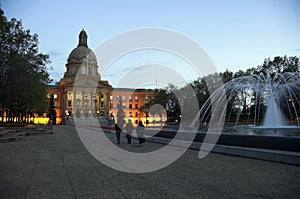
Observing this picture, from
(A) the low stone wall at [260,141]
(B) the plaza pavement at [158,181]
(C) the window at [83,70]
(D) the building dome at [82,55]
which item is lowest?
(B) the plaza pavement at [158,181]

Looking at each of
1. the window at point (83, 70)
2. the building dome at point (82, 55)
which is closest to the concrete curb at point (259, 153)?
the window at point (83, 70)

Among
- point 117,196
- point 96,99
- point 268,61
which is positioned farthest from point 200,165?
point 96,99

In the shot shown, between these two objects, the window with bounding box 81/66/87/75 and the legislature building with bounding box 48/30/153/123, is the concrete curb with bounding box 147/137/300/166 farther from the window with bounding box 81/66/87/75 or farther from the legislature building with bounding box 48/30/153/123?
the window with bounding box 81/66/87/75

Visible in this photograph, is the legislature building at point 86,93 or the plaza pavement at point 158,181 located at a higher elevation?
the legislature building at point 86,93

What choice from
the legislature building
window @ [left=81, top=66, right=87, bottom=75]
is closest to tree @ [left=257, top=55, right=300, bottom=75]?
the legislature building

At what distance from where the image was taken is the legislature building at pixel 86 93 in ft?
411

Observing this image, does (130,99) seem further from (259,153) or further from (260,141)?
(259,153)

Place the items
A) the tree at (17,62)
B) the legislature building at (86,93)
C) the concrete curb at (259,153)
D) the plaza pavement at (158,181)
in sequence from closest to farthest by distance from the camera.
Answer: the plaza pavement at (158,181), the concrete curb at (259,153), the tree at (17,62), the legislature building at (86,93)

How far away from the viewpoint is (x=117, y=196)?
562cm

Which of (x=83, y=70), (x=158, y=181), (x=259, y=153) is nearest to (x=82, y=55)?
(x=83, y=70)

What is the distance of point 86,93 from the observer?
126m

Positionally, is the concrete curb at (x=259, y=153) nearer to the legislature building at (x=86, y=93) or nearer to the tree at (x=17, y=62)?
the tree at (x=17, y=62)

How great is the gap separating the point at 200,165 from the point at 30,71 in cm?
2824

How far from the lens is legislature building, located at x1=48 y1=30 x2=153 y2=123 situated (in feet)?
411
